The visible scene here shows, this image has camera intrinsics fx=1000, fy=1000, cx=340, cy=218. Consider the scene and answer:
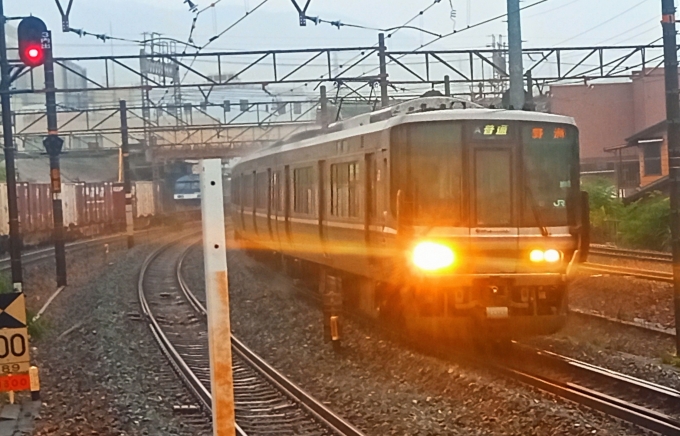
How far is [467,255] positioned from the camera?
1077 centimetres

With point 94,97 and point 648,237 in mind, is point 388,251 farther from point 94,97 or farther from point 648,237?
point 94,97

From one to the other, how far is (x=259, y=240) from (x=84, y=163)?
51.1 m

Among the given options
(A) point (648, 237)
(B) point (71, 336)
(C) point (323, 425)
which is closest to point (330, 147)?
(B) point (71, 336)

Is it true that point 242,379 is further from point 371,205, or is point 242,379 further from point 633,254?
point 633,254

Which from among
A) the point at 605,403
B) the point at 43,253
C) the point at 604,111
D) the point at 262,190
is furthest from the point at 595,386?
the point at 604,111

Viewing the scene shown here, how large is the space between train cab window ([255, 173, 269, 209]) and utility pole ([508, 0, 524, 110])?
5465mm

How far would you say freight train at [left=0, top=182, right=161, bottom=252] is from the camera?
32.8m

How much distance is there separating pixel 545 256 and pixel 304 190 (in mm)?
6032

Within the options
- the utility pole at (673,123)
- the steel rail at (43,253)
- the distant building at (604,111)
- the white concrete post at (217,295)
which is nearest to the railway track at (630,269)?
the utility pole at (673,123)

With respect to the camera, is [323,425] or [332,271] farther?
[332,271]

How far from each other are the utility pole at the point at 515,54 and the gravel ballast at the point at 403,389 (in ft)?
17.3

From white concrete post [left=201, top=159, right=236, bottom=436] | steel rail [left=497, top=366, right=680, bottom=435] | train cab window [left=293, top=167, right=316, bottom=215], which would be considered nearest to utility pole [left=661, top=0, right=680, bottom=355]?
steel rail [left=497, top=366, right=680, bottom=435]

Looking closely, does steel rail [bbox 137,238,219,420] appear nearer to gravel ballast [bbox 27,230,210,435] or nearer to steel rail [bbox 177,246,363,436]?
gravel ballast [bbox 27,230,210,435]

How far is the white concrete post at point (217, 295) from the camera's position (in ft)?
13.0
